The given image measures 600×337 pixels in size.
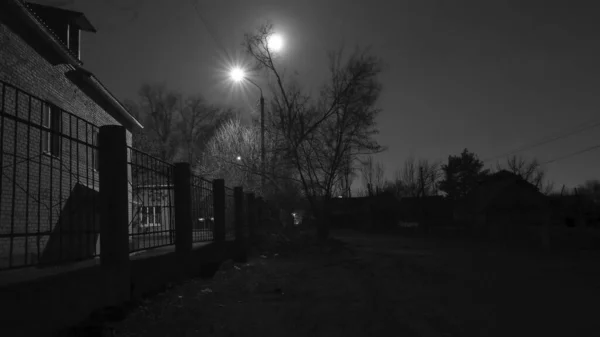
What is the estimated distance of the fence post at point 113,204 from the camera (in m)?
4.50

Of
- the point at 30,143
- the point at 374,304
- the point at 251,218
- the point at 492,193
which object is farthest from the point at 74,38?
the point at 492,193

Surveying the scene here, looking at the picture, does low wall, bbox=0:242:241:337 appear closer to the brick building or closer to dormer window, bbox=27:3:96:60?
the brick building

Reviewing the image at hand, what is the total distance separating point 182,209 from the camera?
7.05 metres

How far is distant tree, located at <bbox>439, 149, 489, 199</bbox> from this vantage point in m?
56.3

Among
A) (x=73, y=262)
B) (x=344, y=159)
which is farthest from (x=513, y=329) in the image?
(x=344, y=159)

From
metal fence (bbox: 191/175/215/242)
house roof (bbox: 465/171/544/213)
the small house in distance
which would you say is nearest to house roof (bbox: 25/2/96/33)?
metal fence (bbox: 191/175/215/242)

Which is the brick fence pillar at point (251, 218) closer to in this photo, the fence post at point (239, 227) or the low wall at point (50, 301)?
the fence post at point (239, 227)

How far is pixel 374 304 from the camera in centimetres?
631

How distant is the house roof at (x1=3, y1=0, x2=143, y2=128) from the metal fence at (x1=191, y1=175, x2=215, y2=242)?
14.2 feet

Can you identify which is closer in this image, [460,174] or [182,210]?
[182,210]

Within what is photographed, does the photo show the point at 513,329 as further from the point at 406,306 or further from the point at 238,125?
the point at 238,125

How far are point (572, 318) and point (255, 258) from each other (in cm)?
913

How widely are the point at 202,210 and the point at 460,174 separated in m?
53.8

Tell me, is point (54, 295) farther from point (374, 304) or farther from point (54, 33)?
point (54, 33)
